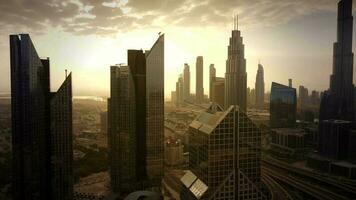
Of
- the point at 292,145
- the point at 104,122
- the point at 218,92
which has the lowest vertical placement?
the point at 292,145

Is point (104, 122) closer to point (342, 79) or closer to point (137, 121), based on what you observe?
point (137, 121)

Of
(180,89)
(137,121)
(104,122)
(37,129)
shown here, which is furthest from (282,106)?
(37,129)

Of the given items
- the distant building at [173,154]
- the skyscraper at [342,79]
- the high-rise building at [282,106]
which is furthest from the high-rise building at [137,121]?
the high-rise building at [282,106]

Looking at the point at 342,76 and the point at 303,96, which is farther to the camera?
the point at 303,96

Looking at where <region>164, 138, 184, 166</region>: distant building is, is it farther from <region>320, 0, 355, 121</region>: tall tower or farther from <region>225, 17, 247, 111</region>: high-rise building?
<region>320, 0, 355, 121</region>: tall tower

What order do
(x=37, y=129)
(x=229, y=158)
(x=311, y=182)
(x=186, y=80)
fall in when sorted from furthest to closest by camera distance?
(x=186, y=80) < (x=311, y=182) < (x=37, y=129) < (x=229, y=158)

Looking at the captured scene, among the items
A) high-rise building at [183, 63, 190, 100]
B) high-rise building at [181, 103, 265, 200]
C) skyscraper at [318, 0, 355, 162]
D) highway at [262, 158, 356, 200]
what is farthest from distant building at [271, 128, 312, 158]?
high-rise building at [183, 63, 190, 100]

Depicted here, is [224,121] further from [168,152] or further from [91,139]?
[91,139]

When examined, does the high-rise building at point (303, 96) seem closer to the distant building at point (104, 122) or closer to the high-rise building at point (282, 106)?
the high-rise building at point (282, 106)
